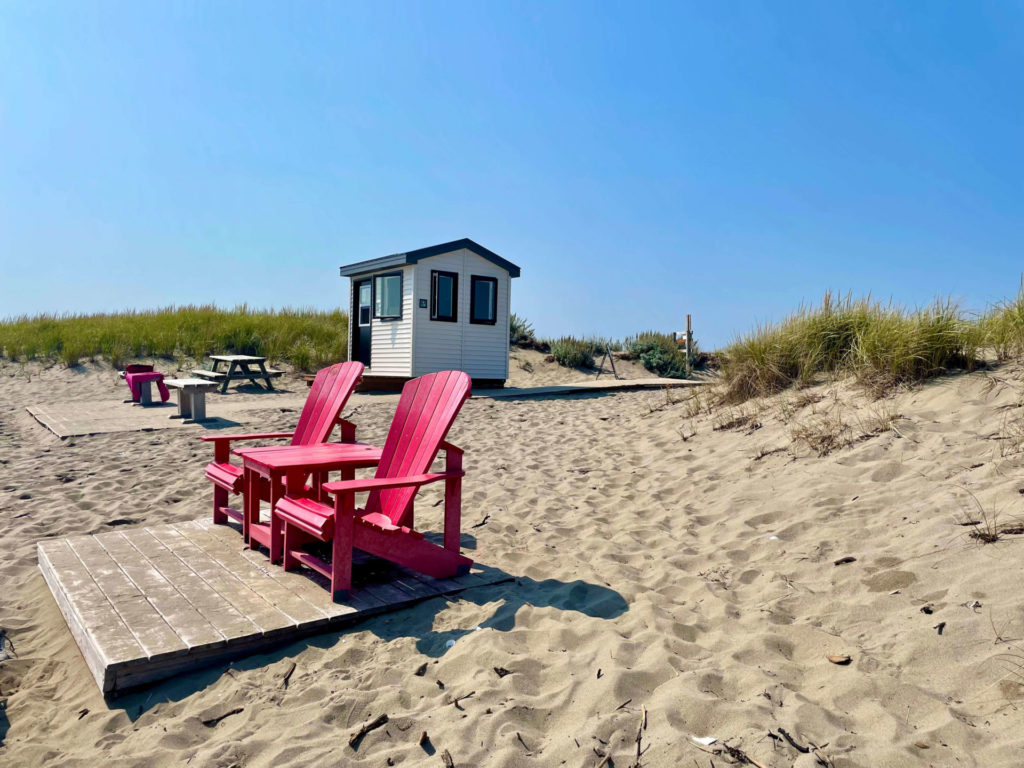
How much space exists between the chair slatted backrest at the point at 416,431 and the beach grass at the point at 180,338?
12.2 m

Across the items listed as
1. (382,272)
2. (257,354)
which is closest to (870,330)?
(382,272)

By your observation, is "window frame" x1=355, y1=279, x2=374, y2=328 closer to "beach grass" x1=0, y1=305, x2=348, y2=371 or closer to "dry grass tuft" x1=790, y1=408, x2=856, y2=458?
"beach grass" x1=0, y1=305, x2=348, y2=371

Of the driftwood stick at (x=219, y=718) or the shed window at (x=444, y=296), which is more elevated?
the shed window at (x=444, y=296)

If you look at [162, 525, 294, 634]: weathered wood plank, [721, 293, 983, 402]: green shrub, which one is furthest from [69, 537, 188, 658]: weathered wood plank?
[721, 293, 983, 402]: green shrub

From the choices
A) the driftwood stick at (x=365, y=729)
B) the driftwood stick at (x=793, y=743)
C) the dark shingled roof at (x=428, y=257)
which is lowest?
the driftwood stick at (x=365, y=729)

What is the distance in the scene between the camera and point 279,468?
3393mm

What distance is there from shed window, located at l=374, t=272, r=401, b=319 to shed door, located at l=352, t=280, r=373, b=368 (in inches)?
26.4

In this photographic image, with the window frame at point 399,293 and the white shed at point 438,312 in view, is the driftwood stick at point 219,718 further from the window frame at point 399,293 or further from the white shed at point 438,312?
the window frame at point 399,293

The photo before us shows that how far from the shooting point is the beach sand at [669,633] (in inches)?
80.1

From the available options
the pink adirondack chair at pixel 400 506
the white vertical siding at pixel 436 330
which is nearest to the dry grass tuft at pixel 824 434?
the pink adirondack chair at pixel 400 506

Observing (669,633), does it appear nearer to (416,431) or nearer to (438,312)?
(416,431)

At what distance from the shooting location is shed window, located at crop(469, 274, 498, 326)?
521 inches

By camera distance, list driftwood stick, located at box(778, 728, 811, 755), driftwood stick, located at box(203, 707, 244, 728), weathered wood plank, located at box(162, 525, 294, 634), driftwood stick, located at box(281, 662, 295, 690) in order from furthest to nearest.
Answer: weathered wood plank, located at box(162, 525, 294, 634) < driftwood stick, located at box(281, 662, 295, 690) < driftwood stick, located at box(203, 707, 244, 728) < driftwood stick, located at box(778, 728, 811, 755)

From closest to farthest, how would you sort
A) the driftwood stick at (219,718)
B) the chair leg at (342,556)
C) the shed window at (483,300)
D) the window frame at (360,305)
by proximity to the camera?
the driftwood stick at (219,718) < the chair leg at (342,556) < the shed window at (483,300) < the window frame at (360,305)
